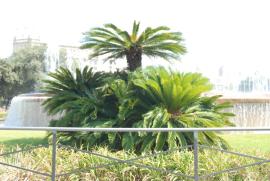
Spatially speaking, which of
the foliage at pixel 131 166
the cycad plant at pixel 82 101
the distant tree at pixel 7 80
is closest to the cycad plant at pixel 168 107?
the cycad plant at pixel 82 101

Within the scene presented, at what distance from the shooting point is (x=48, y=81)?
8883 mm

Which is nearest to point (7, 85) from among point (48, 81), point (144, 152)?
point (48, 81)

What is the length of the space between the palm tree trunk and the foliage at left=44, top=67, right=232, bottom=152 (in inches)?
18.6

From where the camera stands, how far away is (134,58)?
9078 millimetres

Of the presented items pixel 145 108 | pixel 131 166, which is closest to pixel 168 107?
pixel 145 108

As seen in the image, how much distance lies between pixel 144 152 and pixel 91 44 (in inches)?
125

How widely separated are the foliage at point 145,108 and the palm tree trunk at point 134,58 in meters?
0.47

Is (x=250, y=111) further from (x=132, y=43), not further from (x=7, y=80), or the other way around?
(x=7, y=80)

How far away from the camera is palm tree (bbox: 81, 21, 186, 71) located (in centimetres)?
876

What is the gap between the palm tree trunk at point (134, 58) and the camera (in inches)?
355

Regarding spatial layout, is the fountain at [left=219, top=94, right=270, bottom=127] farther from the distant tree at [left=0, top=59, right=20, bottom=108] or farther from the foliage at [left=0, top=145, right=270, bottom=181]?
the distant tree at [left=0, top=59, right=20, bottom=108]

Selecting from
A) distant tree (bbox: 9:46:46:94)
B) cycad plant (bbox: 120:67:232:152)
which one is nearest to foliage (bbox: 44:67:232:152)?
cycad plant (bbox: 120:67:232:152)

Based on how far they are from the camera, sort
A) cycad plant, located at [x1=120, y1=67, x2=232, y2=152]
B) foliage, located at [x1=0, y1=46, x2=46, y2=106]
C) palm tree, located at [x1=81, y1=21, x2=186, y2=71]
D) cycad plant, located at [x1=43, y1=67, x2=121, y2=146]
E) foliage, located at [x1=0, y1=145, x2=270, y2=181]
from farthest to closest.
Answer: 1. foliage, located at [x1=0, y1=46, x2=46, y2=106]
2. palm tree, located at [x1=81, y1=21, x2=186, y2=71]
3. cycad plant, located at [x1=43, y1=67, x2=121, y2=146]
4. cycad plant, located at [x1=120, y1=67, x2=232, y2=152]
5. foliage, located at [x1=0, y1=145, x2=270, y2=181]

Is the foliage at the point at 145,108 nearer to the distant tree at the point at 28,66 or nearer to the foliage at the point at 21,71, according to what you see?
the foliage at the point at 21,71
